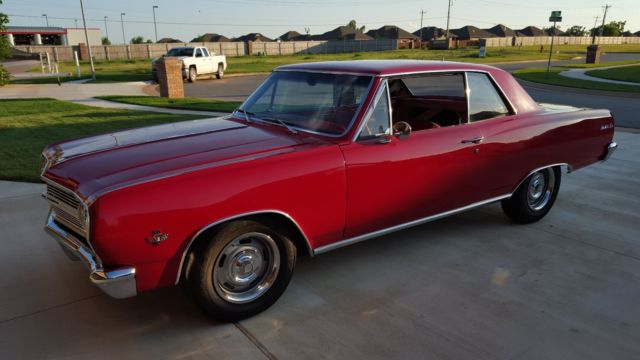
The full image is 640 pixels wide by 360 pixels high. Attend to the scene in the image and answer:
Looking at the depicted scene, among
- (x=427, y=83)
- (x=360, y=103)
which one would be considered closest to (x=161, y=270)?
(x=360, y=103)

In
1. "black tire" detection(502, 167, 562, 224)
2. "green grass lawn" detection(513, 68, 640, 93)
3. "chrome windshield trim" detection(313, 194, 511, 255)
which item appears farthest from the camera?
"green grass lawn" detection(513, 68, 640, 93)

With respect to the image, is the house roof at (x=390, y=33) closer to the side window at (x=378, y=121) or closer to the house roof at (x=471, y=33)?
the house roof at (x=471, y=33)

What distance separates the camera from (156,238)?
8.95ft

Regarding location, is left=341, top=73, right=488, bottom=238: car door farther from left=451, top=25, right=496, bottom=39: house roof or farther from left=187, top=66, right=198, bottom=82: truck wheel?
left=451, top=25, right=496, bottom=39: house roof

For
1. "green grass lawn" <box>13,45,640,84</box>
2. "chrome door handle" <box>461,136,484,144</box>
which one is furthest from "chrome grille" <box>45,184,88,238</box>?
"green grass lawn" <box>13,45,640,84</box>

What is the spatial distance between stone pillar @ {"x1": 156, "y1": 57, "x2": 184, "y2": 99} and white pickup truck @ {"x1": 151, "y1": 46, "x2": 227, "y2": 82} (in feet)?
22.0

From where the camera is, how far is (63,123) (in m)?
10.2

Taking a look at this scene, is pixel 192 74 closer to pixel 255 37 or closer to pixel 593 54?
pixel 593 54

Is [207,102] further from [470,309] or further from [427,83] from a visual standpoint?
[470,309]

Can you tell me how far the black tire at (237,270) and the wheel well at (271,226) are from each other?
3 centimetres

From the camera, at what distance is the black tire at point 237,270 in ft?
9.65

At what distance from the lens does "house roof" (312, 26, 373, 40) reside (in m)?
88.1

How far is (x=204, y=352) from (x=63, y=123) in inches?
352

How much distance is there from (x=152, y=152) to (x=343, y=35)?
91754mm
